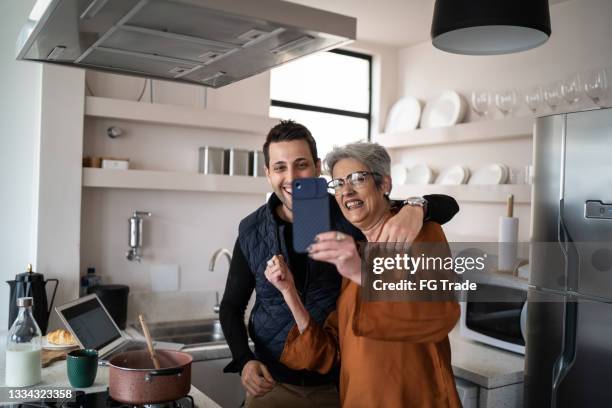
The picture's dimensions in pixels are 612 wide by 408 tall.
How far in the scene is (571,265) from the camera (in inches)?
81.3

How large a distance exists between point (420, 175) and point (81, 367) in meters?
2.97

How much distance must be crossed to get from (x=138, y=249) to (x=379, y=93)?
7.37 feet

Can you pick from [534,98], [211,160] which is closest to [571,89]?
[534,98]

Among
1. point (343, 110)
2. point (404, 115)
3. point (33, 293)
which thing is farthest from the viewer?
point (343, 110)

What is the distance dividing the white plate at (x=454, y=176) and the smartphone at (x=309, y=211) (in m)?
2.98

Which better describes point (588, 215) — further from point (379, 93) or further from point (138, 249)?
point (379, 93)

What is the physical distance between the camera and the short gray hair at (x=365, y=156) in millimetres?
1392

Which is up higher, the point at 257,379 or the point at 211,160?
the point at 211,160

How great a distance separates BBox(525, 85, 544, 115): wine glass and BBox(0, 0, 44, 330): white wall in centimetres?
262

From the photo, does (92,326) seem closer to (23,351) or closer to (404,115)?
(23,351)

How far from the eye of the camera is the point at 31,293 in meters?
2.61

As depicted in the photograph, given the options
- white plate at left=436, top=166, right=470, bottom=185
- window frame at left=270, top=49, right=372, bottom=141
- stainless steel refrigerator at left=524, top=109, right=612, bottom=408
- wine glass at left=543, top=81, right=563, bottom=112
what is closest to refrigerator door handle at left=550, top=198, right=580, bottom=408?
stainless steel refrigerator at left=524, top=109, right=612, bottom=408

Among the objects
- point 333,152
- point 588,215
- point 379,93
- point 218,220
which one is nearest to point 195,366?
point 218,220

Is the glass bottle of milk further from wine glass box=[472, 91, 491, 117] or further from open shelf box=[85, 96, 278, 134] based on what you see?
wine glass box=[472, 91, 491, 117]
